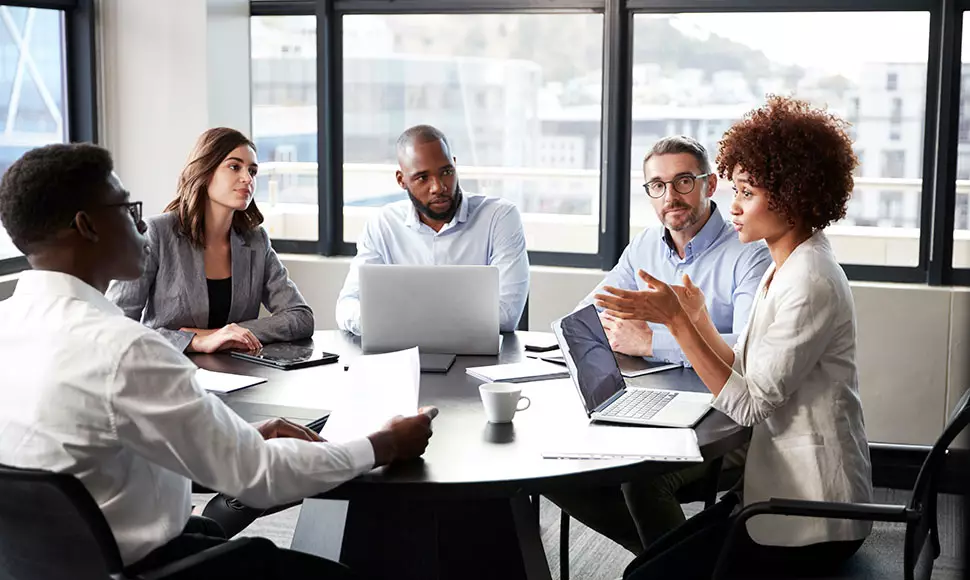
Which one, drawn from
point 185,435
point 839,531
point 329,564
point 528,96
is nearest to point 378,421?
point 329,564

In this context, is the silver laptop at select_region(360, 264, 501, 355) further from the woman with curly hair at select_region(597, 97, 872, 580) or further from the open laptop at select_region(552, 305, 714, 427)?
the woman with curly hair at select_region(597, 97, 872, 580)

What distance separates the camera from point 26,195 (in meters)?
1.68

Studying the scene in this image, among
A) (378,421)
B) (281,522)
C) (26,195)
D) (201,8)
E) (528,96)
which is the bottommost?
(281,522)

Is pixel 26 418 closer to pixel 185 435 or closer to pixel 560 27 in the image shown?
pixel 185 435

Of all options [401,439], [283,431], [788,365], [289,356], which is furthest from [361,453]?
[289,356]

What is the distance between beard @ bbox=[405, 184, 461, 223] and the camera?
357 centimetres

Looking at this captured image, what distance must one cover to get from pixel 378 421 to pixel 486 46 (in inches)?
116

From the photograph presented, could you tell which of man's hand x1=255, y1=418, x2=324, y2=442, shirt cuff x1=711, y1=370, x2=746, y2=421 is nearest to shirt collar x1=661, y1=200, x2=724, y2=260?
shirt cuff x1=711, y1=370, x2=746, y2=421

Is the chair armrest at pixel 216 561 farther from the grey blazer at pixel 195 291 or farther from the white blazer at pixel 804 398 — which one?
the grey blazer at pixel 195 291

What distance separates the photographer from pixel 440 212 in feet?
11.7

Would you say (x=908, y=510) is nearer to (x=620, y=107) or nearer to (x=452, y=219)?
(x=452, y=219)

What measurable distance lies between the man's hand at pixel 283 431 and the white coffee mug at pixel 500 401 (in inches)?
13.8

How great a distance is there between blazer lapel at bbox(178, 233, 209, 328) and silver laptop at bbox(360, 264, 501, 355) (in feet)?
A: 1.96

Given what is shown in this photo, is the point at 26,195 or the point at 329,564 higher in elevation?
the point at 26,195
